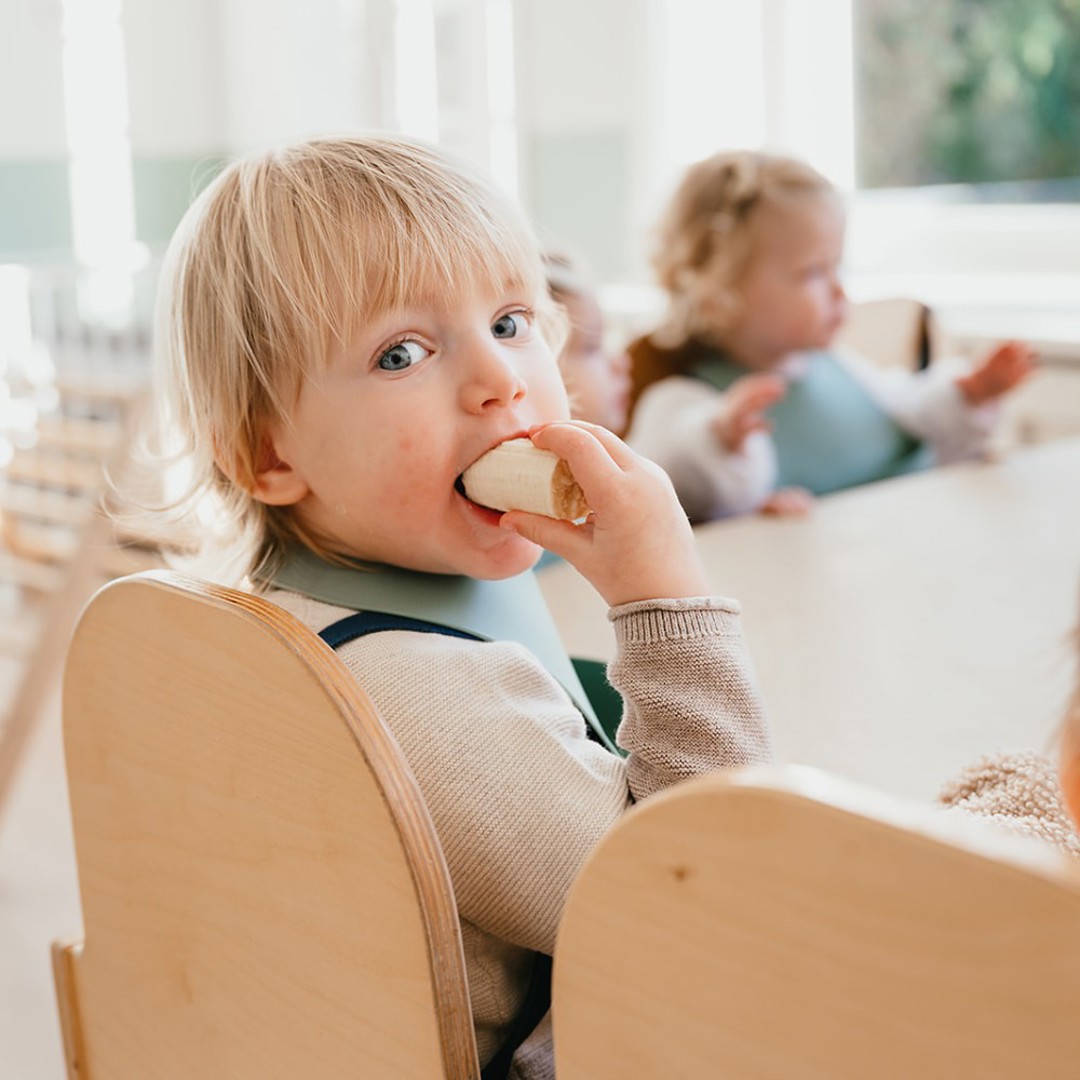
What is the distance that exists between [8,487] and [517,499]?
243cm

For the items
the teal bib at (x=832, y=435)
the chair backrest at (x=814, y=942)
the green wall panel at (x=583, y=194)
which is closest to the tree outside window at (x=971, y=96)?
the green wall panel at (x=583, y=194)

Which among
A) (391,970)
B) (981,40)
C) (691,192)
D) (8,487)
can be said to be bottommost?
(8,487)

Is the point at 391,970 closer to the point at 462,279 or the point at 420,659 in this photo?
the point at 420,659

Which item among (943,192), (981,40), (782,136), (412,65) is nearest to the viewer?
(981,40)

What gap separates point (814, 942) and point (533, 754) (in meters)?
0.26

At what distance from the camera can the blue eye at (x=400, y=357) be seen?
0.66 meters

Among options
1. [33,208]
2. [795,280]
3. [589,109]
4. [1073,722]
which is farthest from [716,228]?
[33,208]

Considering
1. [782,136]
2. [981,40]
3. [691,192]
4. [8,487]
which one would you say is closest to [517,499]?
[691,192]

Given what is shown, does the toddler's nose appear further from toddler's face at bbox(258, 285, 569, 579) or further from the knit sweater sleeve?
the knit sweater sleeve

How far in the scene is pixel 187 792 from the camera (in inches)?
23.5

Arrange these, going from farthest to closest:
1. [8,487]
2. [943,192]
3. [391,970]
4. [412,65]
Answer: [412,65] → [943,192] → [8,487] → [391,970]

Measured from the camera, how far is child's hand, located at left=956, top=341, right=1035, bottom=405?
179 centimetres

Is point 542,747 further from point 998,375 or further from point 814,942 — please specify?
point 998,375

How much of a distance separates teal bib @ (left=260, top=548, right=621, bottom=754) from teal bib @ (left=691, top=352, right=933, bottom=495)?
48.0 inches
